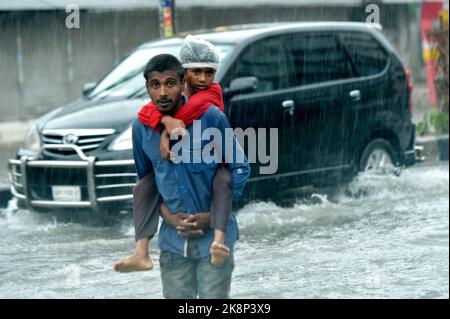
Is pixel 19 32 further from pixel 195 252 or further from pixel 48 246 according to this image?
pixel 195 252

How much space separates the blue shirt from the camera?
4.33 m

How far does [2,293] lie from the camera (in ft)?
21.8

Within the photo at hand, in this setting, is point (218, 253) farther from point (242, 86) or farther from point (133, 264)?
point (242, 86)

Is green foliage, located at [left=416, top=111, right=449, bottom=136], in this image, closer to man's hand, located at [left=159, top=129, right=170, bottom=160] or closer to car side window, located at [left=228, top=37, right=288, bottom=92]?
car side window, located at [left=228, top=37, right=288, bottom=92]

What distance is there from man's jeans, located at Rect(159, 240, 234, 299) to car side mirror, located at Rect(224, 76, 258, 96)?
453 centimetres

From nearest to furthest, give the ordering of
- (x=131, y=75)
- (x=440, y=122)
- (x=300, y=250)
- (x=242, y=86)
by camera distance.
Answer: (x=300, y=250) → (x=242, y=86) → (x=131, y=75) → (x=440, y=122)

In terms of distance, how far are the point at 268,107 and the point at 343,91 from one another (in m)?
1.07

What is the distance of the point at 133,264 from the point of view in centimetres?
438

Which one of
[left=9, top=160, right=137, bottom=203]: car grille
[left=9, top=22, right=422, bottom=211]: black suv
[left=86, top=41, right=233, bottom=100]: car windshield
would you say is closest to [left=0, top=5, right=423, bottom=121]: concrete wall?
[left=9, top=22, right=422, bottom=211]: black suv

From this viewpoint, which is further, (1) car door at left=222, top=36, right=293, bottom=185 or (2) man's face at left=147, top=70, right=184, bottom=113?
(1) car door at left=222, top=36, right=293, bottom=185

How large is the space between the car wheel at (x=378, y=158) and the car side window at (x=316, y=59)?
2.55 feet

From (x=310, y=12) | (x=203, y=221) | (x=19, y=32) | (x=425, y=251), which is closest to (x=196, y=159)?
(x=203, y=221)

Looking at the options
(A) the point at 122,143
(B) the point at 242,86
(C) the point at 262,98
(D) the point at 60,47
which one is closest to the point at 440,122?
(C) the point at 262,98

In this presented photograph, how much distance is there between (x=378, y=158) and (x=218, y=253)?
6.33 metres
